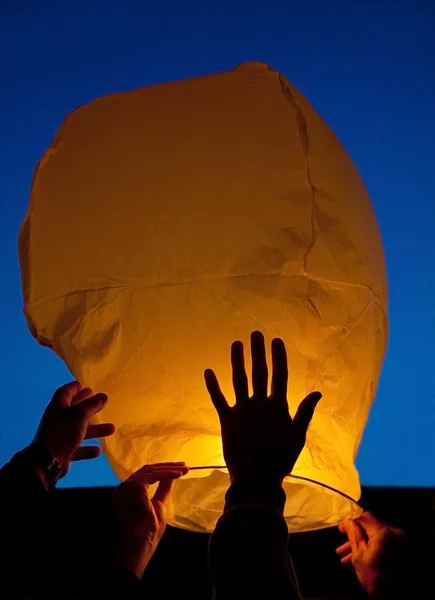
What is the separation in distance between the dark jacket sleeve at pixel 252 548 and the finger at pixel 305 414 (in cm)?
7

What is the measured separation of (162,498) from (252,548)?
12.9 inches

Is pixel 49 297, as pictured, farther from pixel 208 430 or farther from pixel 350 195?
pixel 350 195

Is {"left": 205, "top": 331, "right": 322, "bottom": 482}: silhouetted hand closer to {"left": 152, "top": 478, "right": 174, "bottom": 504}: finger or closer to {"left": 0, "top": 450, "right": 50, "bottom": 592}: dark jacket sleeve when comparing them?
{"left": 152, "top": 478, "right": 174, "bottom": 504}: finger

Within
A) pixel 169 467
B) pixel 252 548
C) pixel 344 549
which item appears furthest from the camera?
pixel 344 549

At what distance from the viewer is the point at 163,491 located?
2.91 feet

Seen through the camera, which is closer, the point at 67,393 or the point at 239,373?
the point at 239,373

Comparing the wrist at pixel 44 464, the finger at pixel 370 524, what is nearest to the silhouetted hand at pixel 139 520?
the wrist at pixel 44 464

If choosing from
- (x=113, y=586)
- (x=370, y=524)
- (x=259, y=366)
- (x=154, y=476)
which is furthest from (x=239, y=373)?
(x=370, y=524)

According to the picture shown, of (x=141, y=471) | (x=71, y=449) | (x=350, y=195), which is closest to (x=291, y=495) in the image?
(x=141, y=471)

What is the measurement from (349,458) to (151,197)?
429mm

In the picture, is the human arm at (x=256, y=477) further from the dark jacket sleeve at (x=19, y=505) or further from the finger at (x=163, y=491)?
the dark jacket sleeve at (x=19, y=505)

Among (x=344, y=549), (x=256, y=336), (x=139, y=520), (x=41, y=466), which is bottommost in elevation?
(x=344, y=549)

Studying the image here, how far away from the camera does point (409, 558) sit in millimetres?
974

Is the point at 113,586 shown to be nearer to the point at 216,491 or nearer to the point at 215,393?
the point at 216,491
